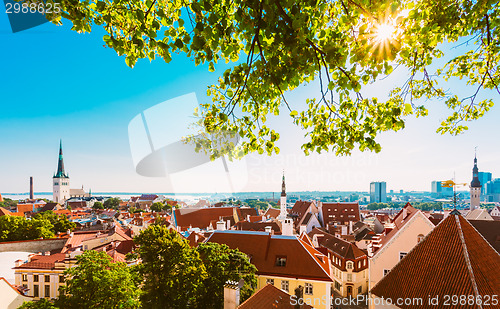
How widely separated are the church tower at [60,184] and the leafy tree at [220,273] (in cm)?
12489

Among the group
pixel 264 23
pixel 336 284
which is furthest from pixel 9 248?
pixel 264 23

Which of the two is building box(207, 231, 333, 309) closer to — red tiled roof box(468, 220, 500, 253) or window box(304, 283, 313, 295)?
window box(304, 283, 313, 295)

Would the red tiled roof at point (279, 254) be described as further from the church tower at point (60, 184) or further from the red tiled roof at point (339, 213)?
the church tower at point (60, 184)

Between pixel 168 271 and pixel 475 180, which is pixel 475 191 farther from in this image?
pixel 168 271

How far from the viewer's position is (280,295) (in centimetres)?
968

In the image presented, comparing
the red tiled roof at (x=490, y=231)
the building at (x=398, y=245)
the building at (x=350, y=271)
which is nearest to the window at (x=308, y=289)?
the building at (x=398, y=245)

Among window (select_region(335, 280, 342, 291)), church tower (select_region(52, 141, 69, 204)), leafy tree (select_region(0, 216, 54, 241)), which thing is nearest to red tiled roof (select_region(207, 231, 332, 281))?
window (select_region(335, 280, 342, 291))

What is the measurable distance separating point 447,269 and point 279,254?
12.5 m

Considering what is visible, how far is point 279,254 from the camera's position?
18.9 m

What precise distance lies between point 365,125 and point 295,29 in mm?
1716

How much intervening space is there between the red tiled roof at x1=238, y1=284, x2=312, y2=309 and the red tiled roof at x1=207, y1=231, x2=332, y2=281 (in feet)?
27.8

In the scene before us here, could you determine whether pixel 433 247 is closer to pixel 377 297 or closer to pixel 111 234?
pixel 377 297

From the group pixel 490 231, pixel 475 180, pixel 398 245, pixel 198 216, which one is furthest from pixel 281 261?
pixel 475 180

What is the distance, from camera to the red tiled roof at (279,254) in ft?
57.5
